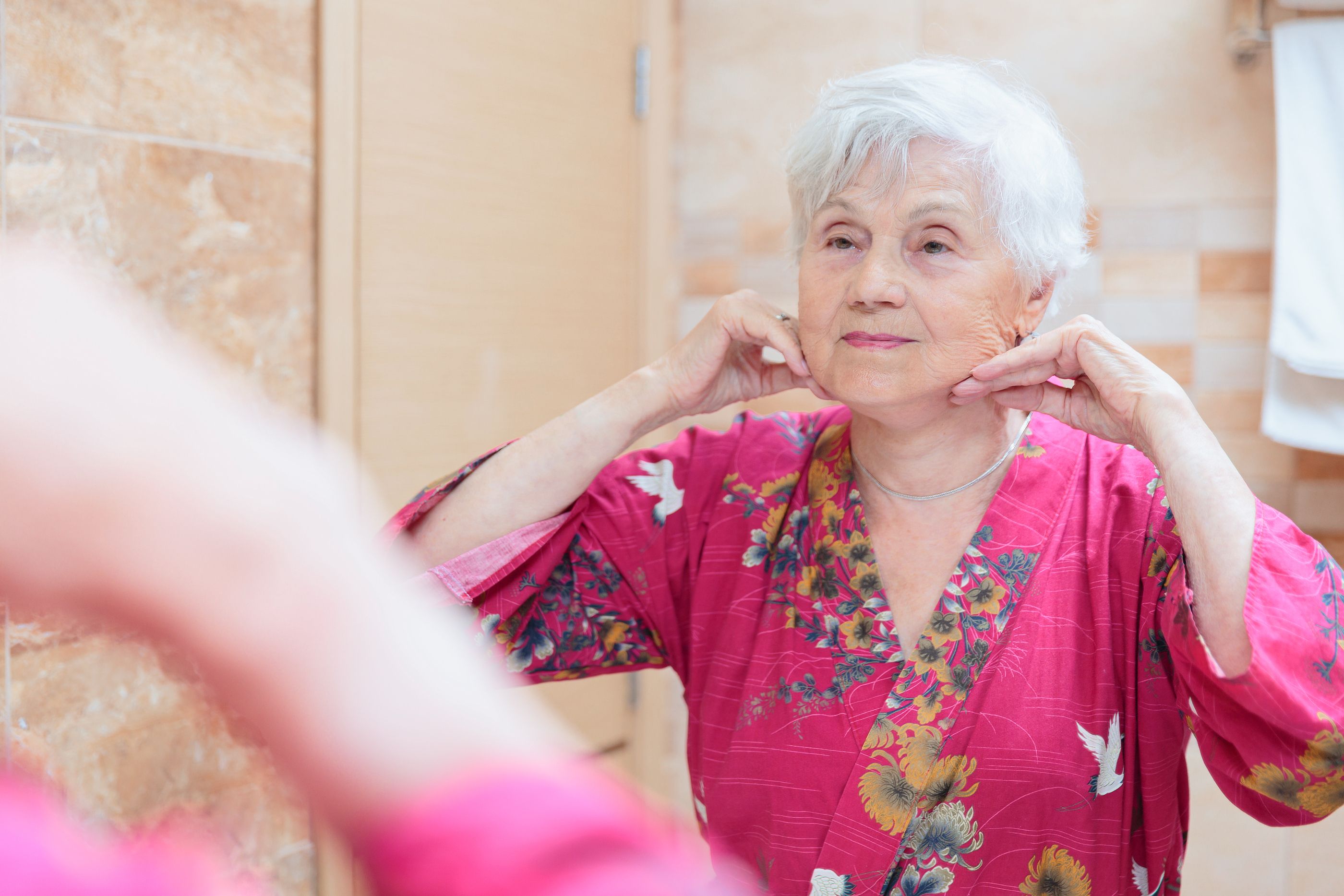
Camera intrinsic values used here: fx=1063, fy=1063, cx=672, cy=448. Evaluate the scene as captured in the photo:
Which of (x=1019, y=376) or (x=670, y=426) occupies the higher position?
(x=1019, y=376)

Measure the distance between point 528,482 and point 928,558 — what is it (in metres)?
0.48

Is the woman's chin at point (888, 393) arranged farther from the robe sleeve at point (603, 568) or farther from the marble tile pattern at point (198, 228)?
the marble tile pattern at point (198, 228)

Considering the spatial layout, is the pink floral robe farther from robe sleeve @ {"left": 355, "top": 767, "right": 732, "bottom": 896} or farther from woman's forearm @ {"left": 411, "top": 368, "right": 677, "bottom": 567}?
robe sleeve @ {"left": 355, "top": 767, "right": 732, "bottom": 896}

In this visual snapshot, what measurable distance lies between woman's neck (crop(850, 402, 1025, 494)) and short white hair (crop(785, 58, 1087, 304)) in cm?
17

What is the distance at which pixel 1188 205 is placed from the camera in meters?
1.97

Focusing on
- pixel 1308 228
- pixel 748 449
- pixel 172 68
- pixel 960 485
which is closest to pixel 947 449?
pixel 960 485

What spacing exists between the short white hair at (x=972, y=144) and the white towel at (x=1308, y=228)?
0.70 meters

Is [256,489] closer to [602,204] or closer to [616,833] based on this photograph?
[616,833]

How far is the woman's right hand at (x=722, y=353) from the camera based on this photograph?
1294 millimetres

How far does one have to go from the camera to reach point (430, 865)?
8.0 inches

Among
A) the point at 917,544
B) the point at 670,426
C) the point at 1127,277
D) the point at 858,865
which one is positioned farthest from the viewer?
the point at 670,426

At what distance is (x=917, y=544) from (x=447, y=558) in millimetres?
558

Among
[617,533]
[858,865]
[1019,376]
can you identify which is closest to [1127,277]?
[1019,376]

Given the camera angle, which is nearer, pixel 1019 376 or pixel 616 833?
pixel 616 833
